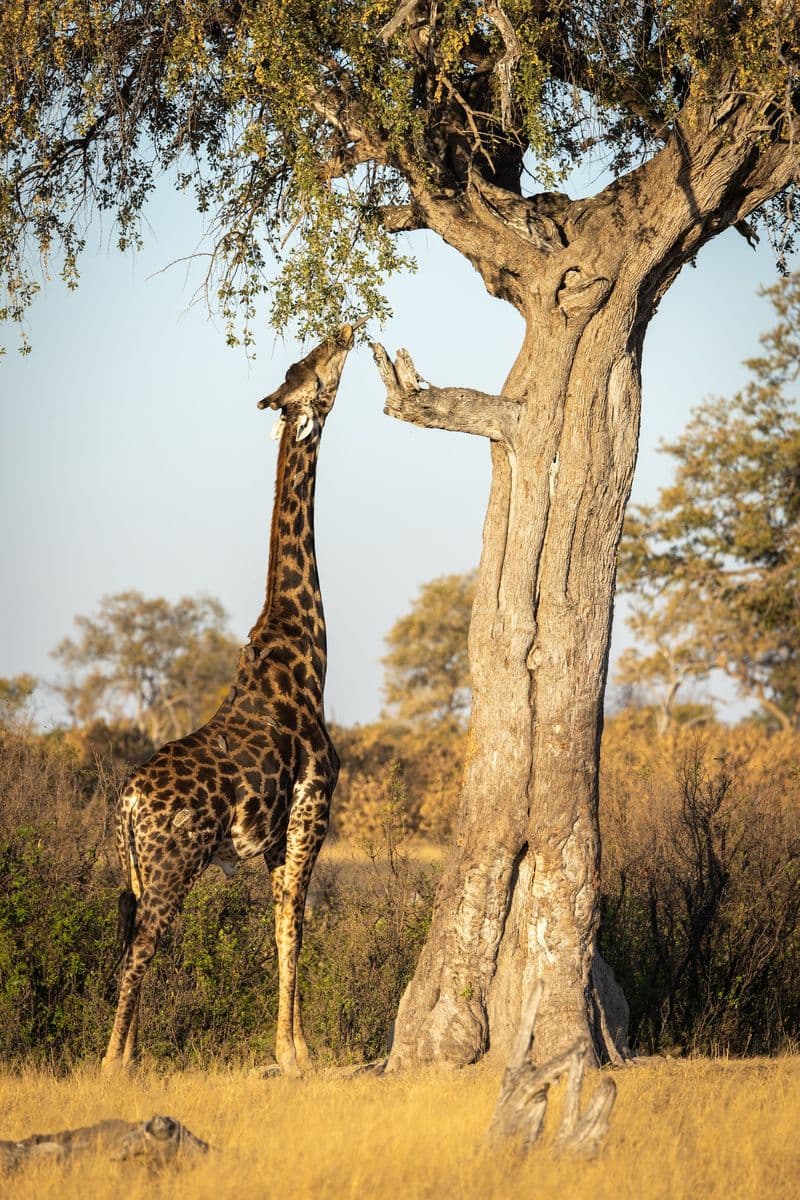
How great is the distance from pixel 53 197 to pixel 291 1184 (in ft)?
28.3

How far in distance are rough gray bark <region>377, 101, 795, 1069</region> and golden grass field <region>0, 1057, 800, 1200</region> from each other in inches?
28.3

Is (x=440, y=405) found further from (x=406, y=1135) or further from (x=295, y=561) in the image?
(x=406, y=1135)

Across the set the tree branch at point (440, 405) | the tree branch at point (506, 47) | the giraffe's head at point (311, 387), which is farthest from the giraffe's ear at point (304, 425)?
the tree branch at point (506, 47)

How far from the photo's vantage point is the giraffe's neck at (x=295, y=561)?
10.1 m

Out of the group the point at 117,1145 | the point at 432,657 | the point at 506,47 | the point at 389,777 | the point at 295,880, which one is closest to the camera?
the point at 117,1145

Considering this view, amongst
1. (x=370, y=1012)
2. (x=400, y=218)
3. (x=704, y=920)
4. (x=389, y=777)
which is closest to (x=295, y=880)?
(x=370, y=1012)

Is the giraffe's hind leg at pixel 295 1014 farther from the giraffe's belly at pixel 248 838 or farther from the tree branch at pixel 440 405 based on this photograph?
the tree branch at pixel 440 405

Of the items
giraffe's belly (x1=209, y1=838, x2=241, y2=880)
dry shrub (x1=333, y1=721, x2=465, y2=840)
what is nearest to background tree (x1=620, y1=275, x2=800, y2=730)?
dry shrub (x1=333, y1=721, x2=465, y2=840)

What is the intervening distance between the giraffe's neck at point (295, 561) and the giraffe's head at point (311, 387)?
73 mm

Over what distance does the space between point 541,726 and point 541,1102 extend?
10.4 feet

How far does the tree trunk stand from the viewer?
9.19m

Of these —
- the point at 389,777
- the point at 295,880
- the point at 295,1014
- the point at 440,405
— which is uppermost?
the point at 440,405

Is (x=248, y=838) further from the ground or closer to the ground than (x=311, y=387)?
closer to the ground

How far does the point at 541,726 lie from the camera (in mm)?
9305
